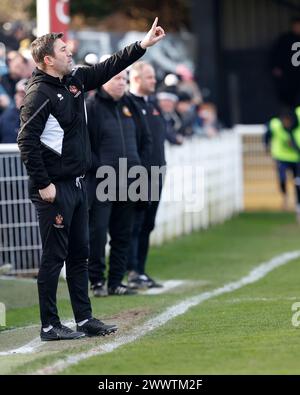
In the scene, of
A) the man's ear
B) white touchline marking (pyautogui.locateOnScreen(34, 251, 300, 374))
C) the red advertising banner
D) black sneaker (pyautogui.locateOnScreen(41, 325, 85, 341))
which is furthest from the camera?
the red advertising banner

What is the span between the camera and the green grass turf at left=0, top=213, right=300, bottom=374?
25.5 feet

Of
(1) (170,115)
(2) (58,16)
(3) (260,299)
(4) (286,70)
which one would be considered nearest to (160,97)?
(1) (170,115)

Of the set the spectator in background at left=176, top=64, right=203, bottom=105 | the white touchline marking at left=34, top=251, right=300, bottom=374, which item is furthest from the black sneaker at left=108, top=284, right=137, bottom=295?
the spectator in background at left=176, top=64, right=203, bottom=105

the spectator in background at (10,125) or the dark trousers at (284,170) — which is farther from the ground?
the spectator in background at (10,125)

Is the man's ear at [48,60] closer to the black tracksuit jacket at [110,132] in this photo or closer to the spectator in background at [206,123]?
the black tracksuit jacket at [110,132]

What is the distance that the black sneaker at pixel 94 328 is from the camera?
9477 mm

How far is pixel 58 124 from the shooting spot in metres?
9.21

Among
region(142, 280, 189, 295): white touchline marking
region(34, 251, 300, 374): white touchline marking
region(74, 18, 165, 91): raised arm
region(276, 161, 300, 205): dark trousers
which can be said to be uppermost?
region(74, 18, 165, 91): raised arm

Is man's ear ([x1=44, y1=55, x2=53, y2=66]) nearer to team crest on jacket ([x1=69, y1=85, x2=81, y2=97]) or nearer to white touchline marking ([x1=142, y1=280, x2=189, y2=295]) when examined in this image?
team crest on jacket ([x1=69, y1=85, x2=81, y2=97])

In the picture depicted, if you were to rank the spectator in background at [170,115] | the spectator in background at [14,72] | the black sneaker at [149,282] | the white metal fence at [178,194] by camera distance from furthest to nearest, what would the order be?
the spectator in background at [170,115], the spectator in background at [14,72], the white metal fence at [178,194], the black sneaker at [149,282]

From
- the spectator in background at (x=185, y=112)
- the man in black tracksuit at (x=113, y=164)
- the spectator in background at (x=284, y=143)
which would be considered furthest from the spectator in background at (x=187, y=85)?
the man in black tracksuit at (x=113, y=164)

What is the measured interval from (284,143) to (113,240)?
10.3m

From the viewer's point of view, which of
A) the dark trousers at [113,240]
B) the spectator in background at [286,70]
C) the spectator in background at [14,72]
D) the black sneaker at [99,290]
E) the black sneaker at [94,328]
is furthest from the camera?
the spectator in background at [286,70]

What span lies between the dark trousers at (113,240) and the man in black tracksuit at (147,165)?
1.62 feet
